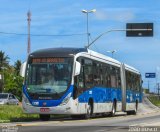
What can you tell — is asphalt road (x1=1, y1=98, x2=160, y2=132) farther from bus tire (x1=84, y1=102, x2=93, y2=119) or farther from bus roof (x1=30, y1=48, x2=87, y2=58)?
bus roof (x1=30, y1=48, x2=87, y2=58)

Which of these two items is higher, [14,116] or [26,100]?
[26,100]

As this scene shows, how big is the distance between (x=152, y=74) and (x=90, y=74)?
3077 inches

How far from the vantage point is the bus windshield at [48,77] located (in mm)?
25781

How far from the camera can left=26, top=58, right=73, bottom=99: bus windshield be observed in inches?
1015

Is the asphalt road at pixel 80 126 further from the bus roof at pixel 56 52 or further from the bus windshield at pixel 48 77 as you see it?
the bus roof at pixel 56 52

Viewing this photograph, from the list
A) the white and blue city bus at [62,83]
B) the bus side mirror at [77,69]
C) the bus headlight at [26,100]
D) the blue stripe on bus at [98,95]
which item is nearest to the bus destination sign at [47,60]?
the white and blue city bus at [62,83]

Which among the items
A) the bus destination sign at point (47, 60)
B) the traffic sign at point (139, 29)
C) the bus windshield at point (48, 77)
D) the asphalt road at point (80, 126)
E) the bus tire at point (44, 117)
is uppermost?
the traffic sign at point (139, 29)

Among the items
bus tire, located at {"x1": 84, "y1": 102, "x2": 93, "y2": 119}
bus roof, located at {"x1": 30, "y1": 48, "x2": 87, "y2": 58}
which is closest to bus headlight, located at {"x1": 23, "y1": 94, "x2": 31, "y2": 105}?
bus roof, located at {"x1": 30, "y1": 48, "x2": 87, "y2": 58}

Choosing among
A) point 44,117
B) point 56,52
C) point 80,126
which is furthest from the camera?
point 44,117

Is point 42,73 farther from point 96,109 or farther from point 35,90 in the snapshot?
point 96,109

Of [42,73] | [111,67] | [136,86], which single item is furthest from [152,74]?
[42,73]

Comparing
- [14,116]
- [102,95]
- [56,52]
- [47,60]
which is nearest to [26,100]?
[47,60]

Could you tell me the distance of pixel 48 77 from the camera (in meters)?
25.9

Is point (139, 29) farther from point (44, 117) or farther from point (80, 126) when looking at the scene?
point (80, 126)
